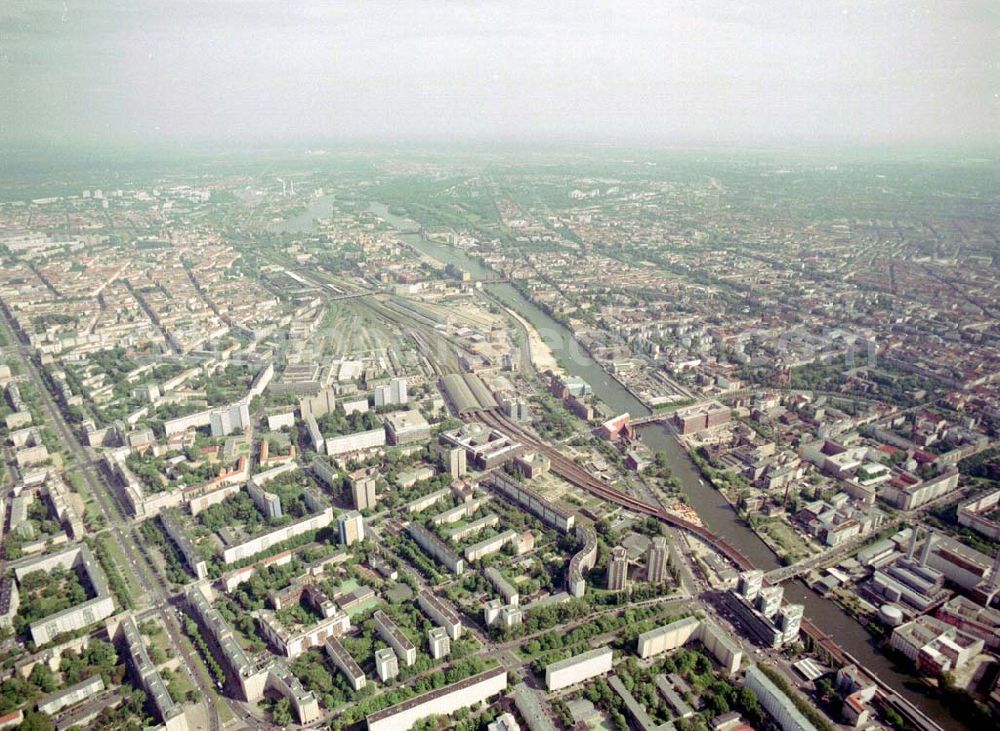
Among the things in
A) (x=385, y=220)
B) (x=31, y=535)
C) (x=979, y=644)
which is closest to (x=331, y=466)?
(x=31, y=535)

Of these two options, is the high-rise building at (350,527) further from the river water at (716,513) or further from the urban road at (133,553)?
the river water at (716,513)

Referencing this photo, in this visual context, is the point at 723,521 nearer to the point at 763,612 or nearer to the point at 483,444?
the point at 763,612

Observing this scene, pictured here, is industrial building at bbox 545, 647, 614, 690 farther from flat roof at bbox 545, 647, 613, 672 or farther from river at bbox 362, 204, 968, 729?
river at bbox 362, 204, 968, 729

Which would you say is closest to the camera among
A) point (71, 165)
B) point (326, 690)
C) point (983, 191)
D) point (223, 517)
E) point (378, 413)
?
point (326, 690)

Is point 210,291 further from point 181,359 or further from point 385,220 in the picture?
point 385,220

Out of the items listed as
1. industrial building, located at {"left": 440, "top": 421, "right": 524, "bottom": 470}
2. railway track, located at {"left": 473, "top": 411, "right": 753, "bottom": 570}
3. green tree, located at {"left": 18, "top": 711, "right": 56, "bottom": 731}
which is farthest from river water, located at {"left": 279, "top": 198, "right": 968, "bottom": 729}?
green tree, located at {"left": 18, "top": 711, "right": 56, "bottom": 731}
